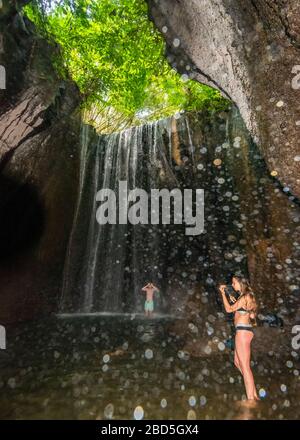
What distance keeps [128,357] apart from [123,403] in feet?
5.97

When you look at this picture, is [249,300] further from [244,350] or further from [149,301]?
[149,301]

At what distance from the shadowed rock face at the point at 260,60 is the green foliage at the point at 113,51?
310 centimetres

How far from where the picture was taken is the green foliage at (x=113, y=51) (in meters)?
8.38

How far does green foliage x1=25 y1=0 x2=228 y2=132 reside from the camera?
8.38 metres

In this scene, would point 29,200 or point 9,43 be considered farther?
point 29,200

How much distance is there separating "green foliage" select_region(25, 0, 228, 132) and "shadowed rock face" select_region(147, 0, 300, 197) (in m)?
3.10

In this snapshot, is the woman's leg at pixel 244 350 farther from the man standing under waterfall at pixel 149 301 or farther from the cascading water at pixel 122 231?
the cascading water at pixel 122 231

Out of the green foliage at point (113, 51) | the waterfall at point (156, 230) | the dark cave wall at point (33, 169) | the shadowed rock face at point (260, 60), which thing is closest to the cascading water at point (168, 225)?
the waterfall at point (156, 230)

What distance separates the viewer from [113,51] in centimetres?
957

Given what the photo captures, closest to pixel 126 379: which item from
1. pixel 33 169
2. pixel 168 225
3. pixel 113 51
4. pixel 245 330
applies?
pixel 245 330

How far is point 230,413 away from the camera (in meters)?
3.83

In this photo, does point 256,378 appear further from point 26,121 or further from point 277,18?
point 26,121

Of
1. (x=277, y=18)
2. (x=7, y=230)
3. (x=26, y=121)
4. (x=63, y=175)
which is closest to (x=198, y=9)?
(x=277, y=18)

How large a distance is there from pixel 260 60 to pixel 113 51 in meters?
6.41
